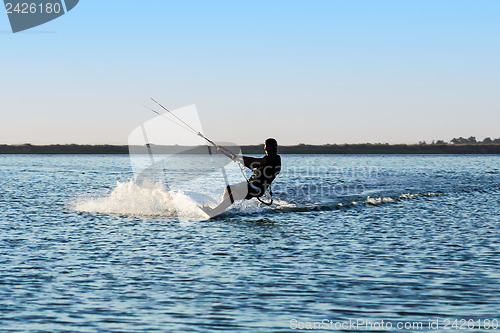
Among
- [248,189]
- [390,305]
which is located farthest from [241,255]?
[248,189]

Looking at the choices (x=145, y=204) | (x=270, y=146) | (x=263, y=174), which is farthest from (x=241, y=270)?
(x=145, y=204)

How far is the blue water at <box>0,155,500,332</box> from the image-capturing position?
33.4 ft

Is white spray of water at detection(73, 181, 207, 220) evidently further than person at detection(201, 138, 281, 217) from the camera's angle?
Yes

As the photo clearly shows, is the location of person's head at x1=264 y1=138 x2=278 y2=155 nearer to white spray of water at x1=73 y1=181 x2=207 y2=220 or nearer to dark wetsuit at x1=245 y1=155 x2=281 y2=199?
dark wetsuit at x1=245 y1=155 x2=281 y2=199

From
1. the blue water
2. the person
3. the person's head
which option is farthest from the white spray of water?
the person's head

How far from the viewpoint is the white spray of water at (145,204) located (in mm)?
25289

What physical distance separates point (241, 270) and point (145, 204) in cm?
1386

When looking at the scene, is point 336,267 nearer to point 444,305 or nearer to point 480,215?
point 444,305

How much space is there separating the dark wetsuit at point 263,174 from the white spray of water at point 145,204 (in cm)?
256

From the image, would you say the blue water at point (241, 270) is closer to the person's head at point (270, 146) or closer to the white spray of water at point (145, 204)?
the white spray of water at point (145, 204)

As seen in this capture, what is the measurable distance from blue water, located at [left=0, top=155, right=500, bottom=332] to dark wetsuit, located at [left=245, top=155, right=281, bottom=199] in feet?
4.03

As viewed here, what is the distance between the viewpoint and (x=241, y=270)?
1375cm

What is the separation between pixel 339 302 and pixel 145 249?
7.06 metres

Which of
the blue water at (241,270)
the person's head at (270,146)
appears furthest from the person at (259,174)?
the blue water at (241,270)
